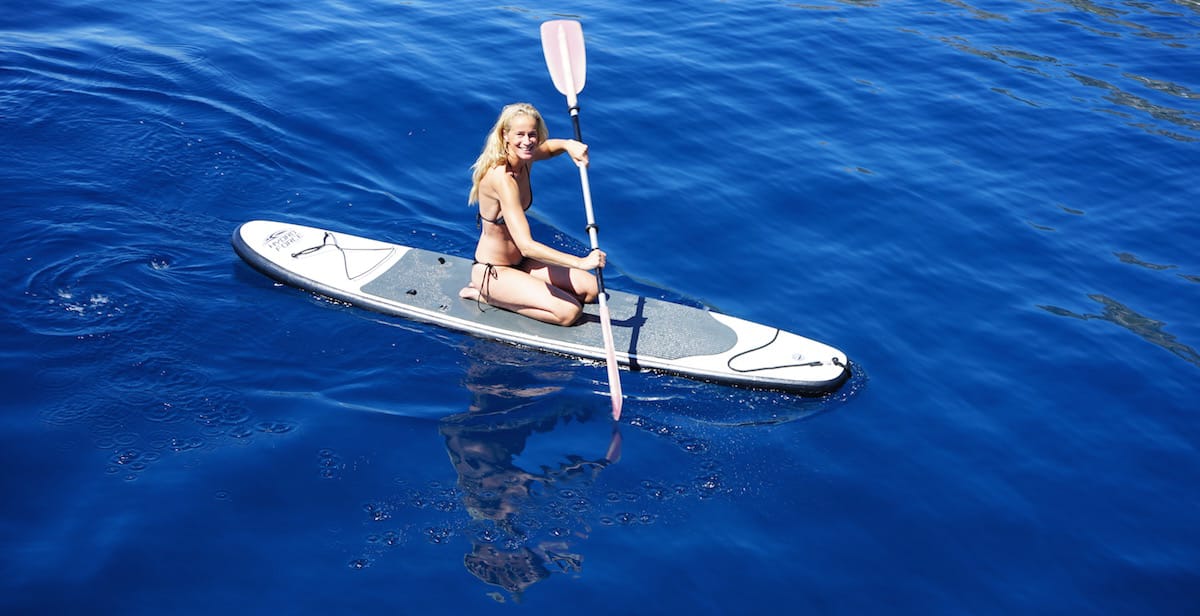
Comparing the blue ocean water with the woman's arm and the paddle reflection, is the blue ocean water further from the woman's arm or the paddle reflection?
the woman's arm

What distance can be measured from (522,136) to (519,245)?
2.58ft

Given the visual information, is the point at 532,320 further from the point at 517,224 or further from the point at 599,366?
the point at 517,224

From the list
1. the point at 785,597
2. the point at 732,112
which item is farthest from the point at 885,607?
the point at 732,112

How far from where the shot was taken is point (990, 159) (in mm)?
10984

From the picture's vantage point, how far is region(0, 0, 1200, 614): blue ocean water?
567cm

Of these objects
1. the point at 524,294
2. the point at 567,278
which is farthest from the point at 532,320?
the point at 567,278

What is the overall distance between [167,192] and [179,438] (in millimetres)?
3413

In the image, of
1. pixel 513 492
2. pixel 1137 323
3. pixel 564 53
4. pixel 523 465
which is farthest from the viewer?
pixel 1137 323

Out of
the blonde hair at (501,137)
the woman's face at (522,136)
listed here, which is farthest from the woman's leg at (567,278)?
the woman's face at (522,136)

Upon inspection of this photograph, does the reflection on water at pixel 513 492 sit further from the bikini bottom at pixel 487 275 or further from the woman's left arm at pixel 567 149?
the woman's left arm at pixel 567 149

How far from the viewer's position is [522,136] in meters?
6.83

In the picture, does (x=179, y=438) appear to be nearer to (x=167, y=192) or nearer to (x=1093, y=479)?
(x=167, y=192)

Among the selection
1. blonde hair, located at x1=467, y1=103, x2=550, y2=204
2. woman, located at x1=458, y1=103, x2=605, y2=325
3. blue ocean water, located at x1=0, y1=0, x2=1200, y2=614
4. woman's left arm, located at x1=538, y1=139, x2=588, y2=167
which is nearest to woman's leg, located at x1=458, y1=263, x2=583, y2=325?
woman, located at x1=458, y1=103, x2=605, y2=325

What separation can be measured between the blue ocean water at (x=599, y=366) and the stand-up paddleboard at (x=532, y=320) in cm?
15
